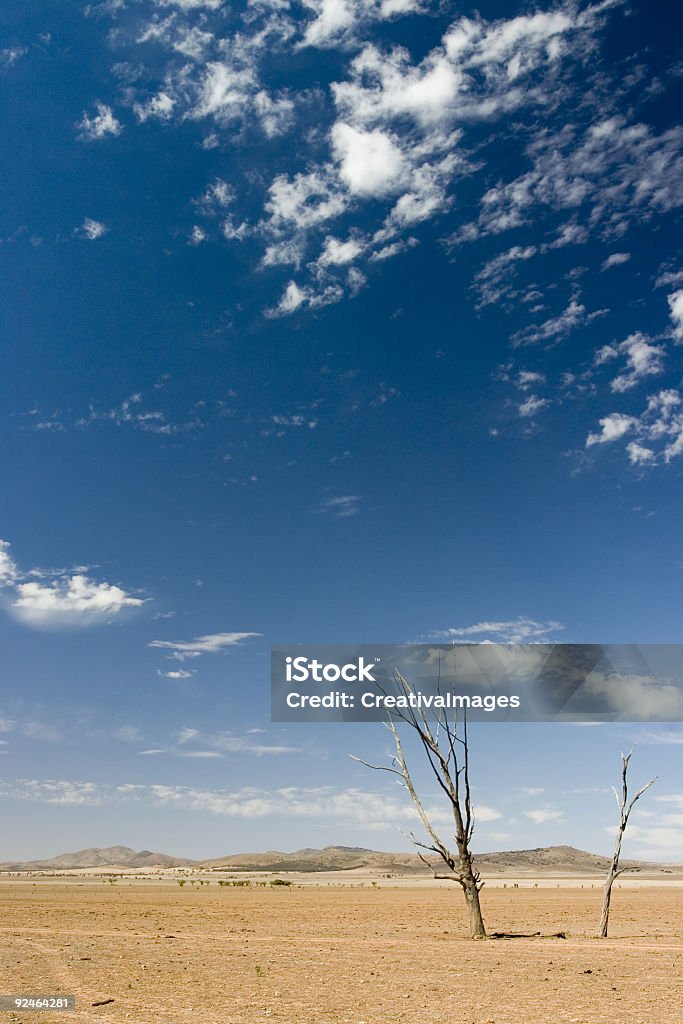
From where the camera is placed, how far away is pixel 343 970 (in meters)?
21.9

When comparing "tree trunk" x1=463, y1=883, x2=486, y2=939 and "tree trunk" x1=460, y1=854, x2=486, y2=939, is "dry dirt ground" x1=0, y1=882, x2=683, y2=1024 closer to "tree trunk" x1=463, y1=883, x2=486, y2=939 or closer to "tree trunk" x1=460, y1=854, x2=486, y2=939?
"tree trunk" x1=463, y1=883, x2=486, y2=939

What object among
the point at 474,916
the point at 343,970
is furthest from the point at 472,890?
the point at 343,970

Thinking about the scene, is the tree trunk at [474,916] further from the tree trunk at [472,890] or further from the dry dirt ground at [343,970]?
the dry dirt ground at [343,970]

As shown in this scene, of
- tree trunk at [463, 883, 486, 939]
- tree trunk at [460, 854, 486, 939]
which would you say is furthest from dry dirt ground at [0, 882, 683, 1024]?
tree trunk at [460, 854, 486, 939]

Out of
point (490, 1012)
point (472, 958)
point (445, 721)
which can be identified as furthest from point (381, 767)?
point (490, 1012)

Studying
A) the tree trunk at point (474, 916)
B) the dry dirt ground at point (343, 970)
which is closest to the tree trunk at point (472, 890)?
the tree trunk at point (474, 916)

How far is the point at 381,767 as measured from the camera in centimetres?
3005

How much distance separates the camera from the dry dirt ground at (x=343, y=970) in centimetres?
1591

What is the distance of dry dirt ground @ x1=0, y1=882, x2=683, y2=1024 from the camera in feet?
52.2

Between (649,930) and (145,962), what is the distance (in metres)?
22.0

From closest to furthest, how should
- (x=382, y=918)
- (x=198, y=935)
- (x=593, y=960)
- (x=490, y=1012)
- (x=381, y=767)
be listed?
(x=490, y=1012)
(x=593, y=960)
(x=381, y=767)
(x=198, y=935)
(x=382, y=918)

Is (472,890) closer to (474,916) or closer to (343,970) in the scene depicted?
(474,916)

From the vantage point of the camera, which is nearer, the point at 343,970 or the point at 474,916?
the point at 343,970

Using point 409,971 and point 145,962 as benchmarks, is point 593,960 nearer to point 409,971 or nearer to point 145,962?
point 409,971
